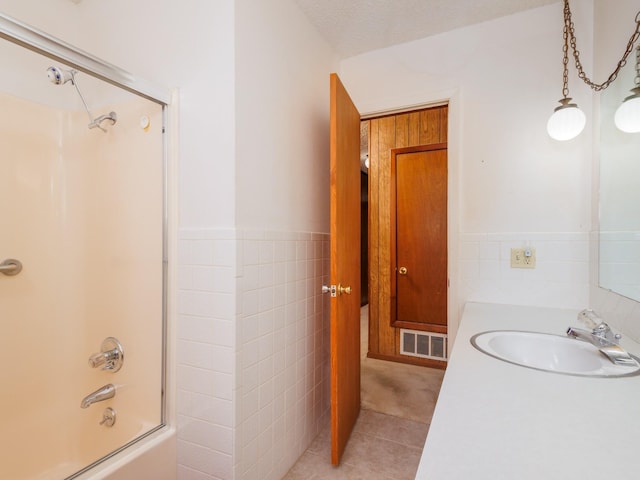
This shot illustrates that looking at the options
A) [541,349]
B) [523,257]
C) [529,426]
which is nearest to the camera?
[529,426]

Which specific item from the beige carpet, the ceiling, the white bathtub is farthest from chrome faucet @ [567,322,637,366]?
the ceiling

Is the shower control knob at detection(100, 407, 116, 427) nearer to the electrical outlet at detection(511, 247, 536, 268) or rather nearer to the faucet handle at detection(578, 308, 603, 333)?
the faucet handle at detection(578, 308, 603, 333)

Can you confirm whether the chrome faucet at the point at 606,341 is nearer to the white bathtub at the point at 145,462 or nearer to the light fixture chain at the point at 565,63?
the light fixture chain at the point at 565,63

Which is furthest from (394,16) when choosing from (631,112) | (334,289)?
(334,289)

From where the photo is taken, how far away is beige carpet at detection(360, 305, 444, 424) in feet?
7.07

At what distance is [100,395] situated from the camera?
4.65 ft

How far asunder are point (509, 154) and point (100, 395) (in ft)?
8.02

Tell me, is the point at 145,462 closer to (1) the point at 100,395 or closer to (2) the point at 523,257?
(1) the point at 100,395

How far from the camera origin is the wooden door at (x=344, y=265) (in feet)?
5.10

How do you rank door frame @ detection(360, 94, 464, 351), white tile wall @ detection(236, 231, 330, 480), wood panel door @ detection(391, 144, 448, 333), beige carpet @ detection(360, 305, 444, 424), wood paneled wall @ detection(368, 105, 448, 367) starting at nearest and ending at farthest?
white tile wall @ detection(236, 231, 330, 480) < door frame @ detection(360, 94, 464, 351) < beige carpet @ detection(360, 305, 444, 424) < wood panel door @ detection(391, 144, 448, 333) < wood paneled wall @ detection(368, 105, 448, 367)

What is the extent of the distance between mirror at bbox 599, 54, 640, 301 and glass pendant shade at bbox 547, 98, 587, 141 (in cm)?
8

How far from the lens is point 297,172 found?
1647 millimetres

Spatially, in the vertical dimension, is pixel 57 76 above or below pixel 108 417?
above

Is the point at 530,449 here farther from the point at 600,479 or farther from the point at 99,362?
the point at 99,362
